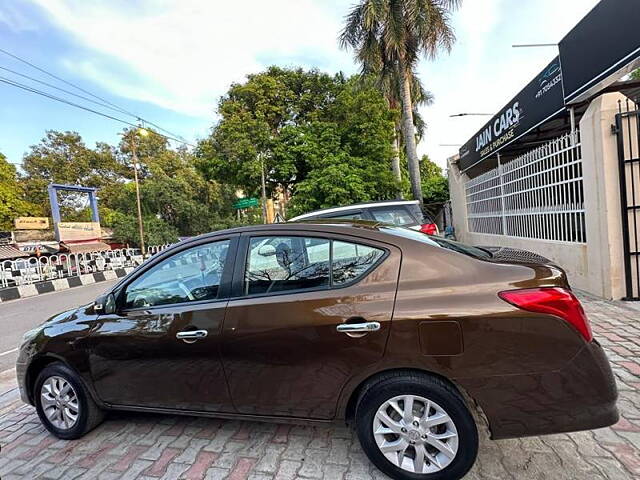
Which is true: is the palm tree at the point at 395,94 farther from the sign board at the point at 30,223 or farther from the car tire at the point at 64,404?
the sign board at the point at 30,223

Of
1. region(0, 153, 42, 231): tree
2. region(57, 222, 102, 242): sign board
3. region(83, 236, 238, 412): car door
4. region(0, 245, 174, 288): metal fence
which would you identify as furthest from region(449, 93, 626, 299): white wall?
region(0, 153, 42, 231): tree

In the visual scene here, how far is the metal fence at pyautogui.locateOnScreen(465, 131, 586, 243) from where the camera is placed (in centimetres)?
519

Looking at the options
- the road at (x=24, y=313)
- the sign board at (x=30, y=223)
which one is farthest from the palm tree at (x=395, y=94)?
the sign board at (x=30, y=223)

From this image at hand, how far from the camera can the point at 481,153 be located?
31.7 feet

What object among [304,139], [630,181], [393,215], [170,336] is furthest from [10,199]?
[630,181]

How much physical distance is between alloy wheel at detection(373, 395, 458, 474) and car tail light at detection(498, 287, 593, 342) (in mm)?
704

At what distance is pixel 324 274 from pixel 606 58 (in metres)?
4.95

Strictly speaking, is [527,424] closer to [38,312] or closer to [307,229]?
[307,229]

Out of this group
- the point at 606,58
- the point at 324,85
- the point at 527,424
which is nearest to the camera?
the point at 527,424

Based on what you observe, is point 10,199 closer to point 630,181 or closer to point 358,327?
point 358,327

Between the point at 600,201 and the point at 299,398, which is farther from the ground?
the point at 600,201

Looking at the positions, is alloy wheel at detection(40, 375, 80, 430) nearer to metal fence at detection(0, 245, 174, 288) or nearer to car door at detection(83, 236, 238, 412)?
car door at detection(83, 236, 238, 412)

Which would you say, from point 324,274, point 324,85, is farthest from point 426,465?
point 324,85

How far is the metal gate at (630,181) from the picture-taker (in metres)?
4.42
